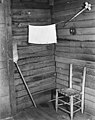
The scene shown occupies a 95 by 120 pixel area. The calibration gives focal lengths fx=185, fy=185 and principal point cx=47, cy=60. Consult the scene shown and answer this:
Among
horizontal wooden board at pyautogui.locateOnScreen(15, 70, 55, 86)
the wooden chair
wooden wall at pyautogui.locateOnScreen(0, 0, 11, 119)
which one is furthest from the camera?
horizontal wooden board at pyautogui.locateOnScreen(15, 70, 55, 86)

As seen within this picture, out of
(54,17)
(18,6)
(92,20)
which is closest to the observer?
(92,20)

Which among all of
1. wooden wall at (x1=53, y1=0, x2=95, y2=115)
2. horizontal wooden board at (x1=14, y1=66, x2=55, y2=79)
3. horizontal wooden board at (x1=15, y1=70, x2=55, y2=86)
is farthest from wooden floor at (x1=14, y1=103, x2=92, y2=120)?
horizontal wooden board at (x1=14, y1=66, x2=55, y2=79)

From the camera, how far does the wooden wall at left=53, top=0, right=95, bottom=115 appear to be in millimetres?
4281

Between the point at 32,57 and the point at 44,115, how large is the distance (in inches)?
58.7

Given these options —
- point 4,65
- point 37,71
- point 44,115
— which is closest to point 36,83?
point 37,71

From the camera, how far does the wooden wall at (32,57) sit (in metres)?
4.54

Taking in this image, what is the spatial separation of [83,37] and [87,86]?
119cm

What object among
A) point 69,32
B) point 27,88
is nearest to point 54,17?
point 69,32

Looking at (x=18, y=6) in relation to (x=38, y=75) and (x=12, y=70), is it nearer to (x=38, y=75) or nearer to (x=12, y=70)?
(x=12, y=70)

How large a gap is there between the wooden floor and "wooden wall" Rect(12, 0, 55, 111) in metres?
0.23

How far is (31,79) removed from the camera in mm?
4895

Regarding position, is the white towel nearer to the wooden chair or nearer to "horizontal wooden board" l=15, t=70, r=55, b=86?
"horizontal wooden board" l=15, t=70, r=55, b=86

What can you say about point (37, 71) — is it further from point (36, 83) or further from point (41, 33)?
point (41, 33)

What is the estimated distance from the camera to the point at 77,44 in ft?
15.1
